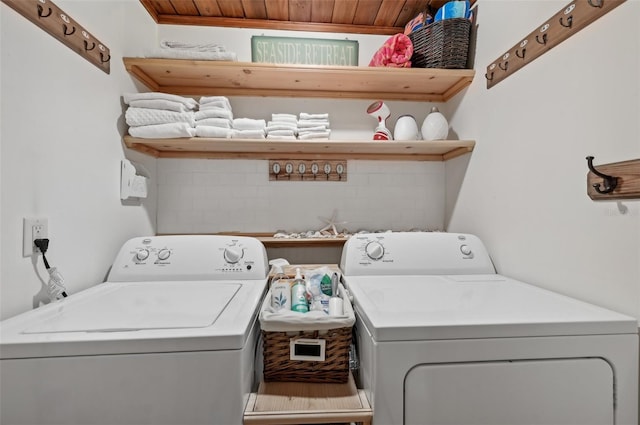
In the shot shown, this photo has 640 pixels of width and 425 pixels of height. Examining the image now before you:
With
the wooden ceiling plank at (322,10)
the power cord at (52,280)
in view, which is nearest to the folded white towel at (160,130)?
the power cord at (52,280)

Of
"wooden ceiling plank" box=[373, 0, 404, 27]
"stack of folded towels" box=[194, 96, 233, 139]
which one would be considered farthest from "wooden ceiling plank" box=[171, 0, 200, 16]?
"wooden ceiling plank" box=[373, 0, 404, 27]

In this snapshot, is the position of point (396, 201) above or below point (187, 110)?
below

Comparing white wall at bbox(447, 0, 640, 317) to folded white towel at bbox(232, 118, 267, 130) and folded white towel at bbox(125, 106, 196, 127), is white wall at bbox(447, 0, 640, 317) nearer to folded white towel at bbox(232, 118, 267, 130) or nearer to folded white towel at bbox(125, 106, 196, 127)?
folded white towel at bbox(232, 118, 267, 130)

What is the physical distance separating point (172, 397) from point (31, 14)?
4.10 ft

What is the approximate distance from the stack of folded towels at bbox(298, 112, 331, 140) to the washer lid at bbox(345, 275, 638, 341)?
91cm

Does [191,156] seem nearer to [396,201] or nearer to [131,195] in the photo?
[131,195]

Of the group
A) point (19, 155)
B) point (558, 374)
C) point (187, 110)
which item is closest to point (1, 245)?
point (19, 155)

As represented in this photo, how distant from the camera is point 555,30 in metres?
1.13

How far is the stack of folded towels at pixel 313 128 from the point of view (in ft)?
5.64

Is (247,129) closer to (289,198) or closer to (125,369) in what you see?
(289,198)

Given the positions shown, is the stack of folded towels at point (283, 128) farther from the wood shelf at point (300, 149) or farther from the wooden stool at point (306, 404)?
the wooden stool at point (306, 404)

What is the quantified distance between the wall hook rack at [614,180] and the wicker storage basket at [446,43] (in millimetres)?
1009

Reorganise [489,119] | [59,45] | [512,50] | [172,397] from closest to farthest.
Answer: [172,397]
[59,45]
[512,50]
[489,119]

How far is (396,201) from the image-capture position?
2051mm
